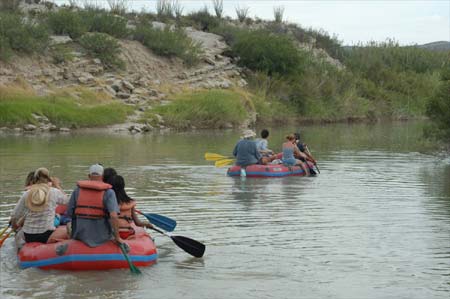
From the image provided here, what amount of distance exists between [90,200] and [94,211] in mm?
150

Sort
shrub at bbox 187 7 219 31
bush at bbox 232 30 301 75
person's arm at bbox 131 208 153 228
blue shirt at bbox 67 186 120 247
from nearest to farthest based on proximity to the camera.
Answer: blue shirt at bbox 67 186 120 247, person's arm at bbox 131 208 153 228, bush at bbox 232 30 301 75, shrub at bbox 187 7 219 31

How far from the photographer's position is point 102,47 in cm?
4778

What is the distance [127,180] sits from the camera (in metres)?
20.7

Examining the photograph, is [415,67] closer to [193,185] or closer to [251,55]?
[251,55]

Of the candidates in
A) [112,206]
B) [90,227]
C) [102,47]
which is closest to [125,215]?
[90,227]

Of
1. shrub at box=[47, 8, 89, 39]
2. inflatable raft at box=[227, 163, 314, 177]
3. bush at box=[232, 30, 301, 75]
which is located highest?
shrub at box=[47, 8, 89, 39]

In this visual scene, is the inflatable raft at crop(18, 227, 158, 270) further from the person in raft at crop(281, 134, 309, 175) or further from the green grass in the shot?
the green grass

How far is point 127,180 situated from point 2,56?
23983mm

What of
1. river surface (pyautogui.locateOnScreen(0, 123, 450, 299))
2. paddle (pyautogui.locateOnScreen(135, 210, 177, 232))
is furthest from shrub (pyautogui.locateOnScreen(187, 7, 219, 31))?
paddle (pyautogui.locateOnScreen(135, 210, 177, 232))

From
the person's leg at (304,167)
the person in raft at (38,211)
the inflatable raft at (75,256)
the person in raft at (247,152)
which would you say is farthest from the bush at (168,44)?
the inflatable raft at (75,256)

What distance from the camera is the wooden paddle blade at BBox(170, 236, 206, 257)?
11.9 m

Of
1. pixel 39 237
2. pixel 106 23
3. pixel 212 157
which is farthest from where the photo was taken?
pixel 106 23

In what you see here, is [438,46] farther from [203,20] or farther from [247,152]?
[247,152]

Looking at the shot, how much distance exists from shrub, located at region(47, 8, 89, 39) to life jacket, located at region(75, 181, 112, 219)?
38.9 m
